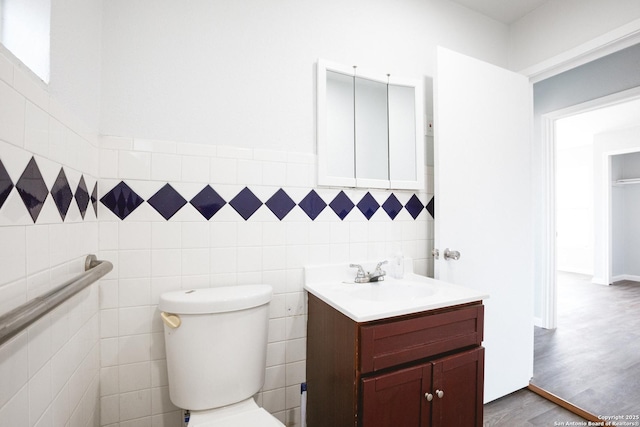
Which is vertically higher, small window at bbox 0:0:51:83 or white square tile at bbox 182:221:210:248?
small window at bbox 0:0:51:83

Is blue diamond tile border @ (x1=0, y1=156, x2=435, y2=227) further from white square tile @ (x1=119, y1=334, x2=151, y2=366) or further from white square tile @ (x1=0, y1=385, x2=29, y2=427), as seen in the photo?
white square tile @ (x1=119, y1=334, x2=151, y2=366)

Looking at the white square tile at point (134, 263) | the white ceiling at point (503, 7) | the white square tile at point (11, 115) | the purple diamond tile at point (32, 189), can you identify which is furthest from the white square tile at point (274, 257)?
the white ceiling at point (503, 7)

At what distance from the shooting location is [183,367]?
3.55 feet

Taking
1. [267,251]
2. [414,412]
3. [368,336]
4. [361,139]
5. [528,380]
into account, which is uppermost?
[361,139]

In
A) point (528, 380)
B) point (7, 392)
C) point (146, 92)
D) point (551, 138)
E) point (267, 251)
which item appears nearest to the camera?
point (7, 392)

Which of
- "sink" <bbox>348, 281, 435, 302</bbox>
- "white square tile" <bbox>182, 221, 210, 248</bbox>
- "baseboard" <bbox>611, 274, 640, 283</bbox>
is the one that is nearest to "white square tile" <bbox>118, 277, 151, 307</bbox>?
"white square tile" <bbox>182, 221, 210, 248</bbox>

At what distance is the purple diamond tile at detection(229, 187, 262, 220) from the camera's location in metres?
1.34

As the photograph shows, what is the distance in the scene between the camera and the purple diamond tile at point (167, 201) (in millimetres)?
1213

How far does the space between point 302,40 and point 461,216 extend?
4.26 ft

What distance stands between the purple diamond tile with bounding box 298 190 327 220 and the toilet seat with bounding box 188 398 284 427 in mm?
848

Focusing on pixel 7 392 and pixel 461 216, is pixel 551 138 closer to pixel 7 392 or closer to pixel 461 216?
pixel 461 216

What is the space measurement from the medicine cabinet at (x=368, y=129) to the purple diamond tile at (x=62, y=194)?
38.6 inches

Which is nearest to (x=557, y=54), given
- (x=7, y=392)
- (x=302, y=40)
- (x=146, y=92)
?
(x=302, y=40)

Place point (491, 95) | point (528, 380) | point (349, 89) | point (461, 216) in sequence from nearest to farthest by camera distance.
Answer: point (349, 89)
point (461, 216)
point (491, 95)
point (528, 380)
